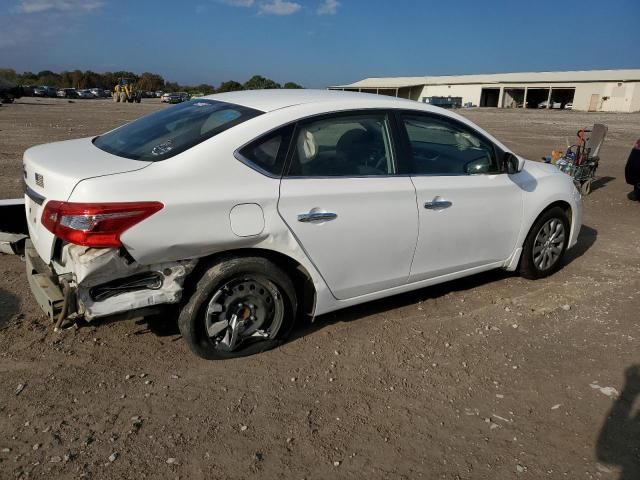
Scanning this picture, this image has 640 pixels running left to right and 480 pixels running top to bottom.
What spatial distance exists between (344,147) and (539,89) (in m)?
73.1

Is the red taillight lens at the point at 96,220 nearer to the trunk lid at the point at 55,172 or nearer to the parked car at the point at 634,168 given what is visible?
the trunk lid at the point at 55,172

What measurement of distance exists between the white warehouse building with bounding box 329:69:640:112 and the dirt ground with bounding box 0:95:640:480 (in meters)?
50.0

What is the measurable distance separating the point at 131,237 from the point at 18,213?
2.05m

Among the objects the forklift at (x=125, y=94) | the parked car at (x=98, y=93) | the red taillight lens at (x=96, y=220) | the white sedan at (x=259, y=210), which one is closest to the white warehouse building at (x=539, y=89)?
the forklift at (x=125, y=94)

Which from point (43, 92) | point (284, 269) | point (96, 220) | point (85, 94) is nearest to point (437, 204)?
point (284, 269)

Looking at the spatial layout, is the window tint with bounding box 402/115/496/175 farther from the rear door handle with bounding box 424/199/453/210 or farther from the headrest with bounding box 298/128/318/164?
the headrest with bounding box 298/128/318/164

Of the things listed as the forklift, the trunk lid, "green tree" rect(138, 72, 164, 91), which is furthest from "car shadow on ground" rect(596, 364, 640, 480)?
"green tree" rect(138, 72, 164, 91)

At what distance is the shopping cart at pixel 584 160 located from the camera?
30.4 feet

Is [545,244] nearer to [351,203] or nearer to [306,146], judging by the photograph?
[351,203]

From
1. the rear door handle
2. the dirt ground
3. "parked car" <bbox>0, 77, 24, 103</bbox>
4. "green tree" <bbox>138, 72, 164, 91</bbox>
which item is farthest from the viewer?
"green tree" <bbox>138, 72, 164, 91</bbox>

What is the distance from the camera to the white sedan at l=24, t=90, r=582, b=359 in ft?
9.31

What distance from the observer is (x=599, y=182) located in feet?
35.8

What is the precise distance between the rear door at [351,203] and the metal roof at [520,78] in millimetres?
65327

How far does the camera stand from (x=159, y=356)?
3.44m
